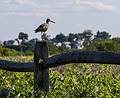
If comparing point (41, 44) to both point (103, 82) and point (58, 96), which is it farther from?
point (103, 82)

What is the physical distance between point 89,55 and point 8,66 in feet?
5.50

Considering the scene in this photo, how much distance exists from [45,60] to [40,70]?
0.14 metres

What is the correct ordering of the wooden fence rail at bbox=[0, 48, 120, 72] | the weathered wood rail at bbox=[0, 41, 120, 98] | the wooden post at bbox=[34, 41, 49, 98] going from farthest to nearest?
the wooden post at bbox=[34, 41, 49, 98] < the weathered wood rail at bbox=[0, 41, 120, 98] < the wooden fence rail at bbox=[0, 48, 120, 72]

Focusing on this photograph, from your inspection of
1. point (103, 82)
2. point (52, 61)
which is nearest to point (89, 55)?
point (52, 61)

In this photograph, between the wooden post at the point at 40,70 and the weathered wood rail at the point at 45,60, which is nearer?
the weathered wood rail at the point at 45,60

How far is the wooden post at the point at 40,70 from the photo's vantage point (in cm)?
710

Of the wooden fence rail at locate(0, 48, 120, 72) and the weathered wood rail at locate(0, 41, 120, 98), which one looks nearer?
the wooden fence rail at locate(0, 48, 120, 72)

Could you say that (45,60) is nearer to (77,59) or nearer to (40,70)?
(40,70)

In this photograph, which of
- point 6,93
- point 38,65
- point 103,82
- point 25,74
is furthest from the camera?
point 25,74

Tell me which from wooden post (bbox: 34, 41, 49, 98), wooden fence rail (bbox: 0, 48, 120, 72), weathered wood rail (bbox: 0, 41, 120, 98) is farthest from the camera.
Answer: wooden post (bbox: 34, 41, 49, 98)

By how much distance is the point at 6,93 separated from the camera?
4.64 m

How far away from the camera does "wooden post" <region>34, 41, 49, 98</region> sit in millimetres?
7098

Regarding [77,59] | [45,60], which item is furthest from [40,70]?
[77,59]

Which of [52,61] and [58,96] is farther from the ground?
[52,61]
